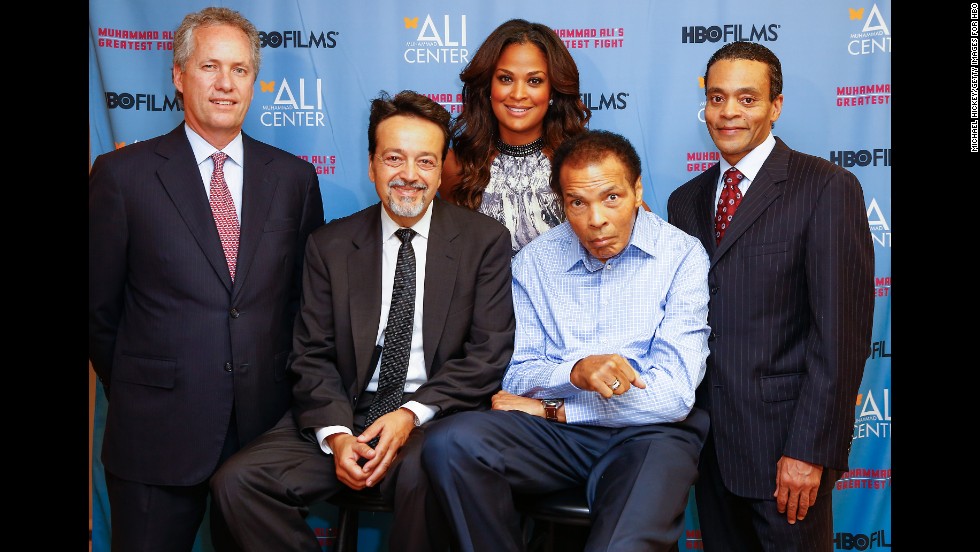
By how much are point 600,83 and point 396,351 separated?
5.85ft

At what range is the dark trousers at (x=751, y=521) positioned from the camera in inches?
107

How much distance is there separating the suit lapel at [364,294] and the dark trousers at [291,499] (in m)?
0.35

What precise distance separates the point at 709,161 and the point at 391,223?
1686mm

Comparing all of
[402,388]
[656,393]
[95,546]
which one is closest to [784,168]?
[656,393]

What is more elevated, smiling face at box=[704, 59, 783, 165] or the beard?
smiling face at box=[704, 59, 783, 165]

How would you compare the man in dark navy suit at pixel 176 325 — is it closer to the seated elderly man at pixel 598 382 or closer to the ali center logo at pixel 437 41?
the seated elderly man at pixel 598 382

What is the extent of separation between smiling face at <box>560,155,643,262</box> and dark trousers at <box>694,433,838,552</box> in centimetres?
76

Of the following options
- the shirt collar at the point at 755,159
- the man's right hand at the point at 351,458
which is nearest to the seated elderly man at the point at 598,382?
the man's right hand at the point at 351,458

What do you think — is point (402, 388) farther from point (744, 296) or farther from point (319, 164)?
point (319, 164)

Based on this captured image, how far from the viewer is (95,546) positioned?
13.1 ft

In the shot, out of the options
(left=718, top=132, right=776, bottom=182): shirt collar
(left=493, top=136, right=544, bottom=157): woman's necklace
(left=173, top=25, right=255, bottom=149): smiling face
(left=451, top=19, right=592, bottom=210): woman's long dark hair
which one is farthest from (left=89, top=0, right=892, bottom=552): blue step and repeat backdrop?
(left=718, top=132, right=776, bottom=182): shirt collar

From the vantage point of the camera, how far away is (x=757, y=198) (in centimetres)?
283

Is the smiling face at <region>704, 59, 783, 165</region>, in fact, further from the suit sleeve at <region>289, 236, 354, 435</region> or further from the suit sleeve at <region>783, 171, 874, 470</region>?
the suit sleeve at <region>289, 236, 354, 435</region>

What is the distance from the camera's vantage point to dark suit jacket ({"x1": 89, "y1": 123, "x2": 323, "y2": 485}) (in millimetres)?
2871
